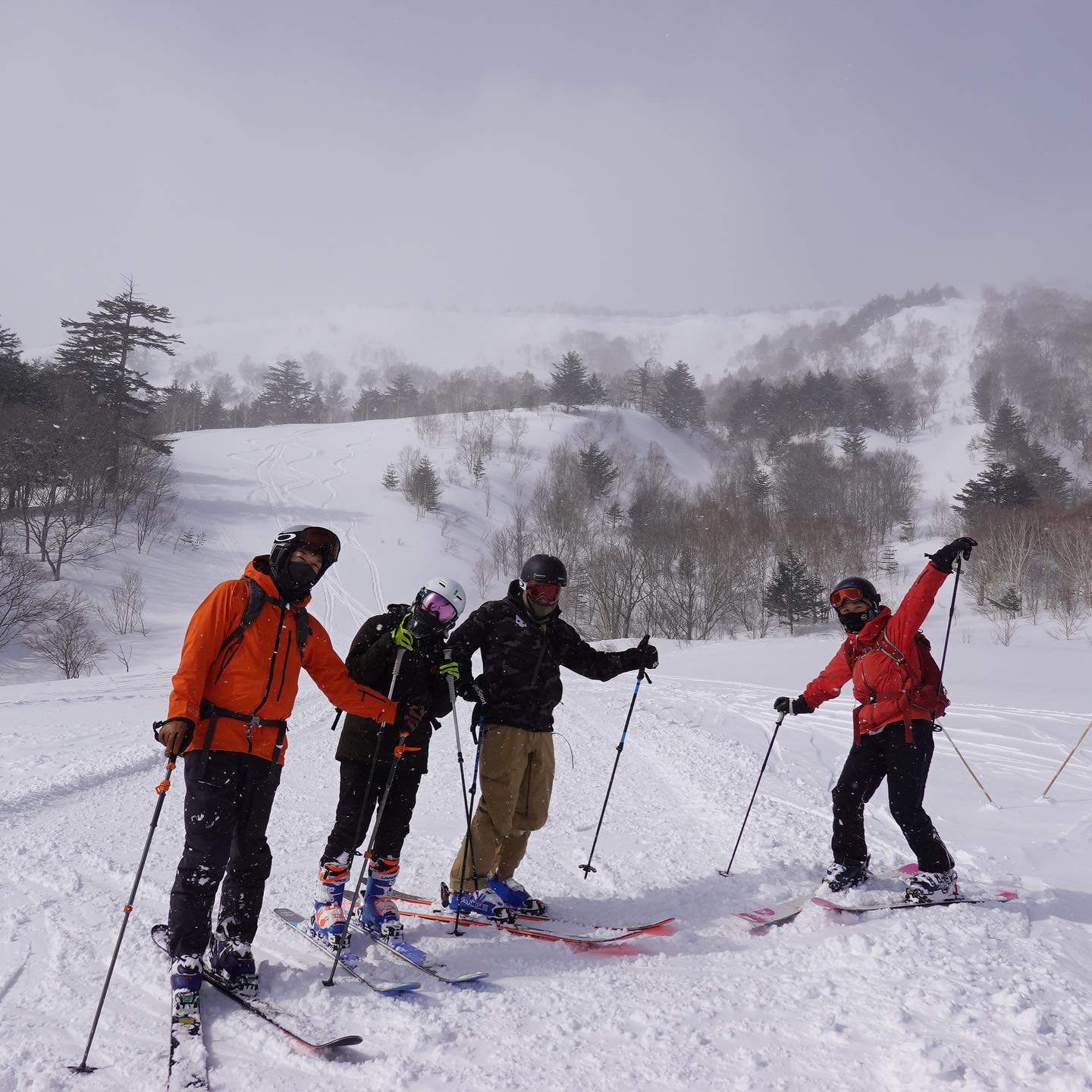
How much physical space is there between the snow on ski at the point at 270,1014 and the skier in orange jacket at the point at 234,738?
44mm

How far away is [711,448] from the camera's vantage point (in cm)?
8544

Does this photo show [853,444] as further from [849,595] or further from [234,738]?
[234,738]

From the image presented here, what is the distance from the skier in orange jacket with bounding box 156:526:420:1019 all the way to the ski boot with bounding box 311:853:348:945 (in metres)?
0.45

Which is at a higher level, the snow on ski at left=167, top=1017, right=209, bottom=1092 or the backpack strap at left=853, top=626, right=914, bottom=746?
the backpack strap at left=853, top=626, right=914, bottom=746

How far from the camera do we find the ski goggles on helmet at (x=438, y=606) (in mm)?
3941

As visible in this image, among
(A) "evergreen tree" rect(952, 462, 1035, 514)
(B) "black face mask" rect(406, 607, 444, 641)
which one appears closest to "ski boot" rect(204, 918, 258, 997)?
(B) "black face mask" rect(406, 607, 444, 641)

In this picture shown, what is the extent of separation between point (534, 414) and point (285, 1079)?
76.8 metres

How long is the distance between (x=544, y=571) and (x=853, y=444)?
242 ft

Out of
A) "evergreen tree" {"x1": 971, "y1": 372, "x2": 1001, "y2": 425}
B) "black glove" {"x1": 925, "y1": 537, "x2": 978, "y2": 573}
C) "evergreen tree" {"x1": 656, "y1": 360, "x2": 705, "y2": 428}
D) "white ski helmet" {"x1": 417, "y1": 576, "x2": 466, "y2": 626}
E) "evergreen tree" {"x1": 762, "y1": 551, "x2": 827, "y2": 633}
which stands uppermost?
"evergreen tree" {"x1": 971, "y1": 372, "x2": 1001, "y2": 425}

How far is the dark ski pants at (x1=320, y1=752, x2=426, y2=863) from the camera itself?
3.84 m

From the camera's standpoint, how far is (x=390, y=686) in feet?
12.8

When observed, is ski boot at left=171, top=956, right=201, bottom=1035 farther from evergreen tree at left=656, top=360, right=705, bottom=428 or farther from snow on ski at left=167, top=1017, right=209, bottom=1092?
evergreen tree at left=656, top=360, right=705, bottom=428

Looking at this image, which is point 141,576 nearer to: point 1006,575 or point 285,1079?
point 285,1079

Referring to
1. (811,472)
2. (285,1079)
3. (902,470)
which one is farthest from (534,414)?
(285,1079)
